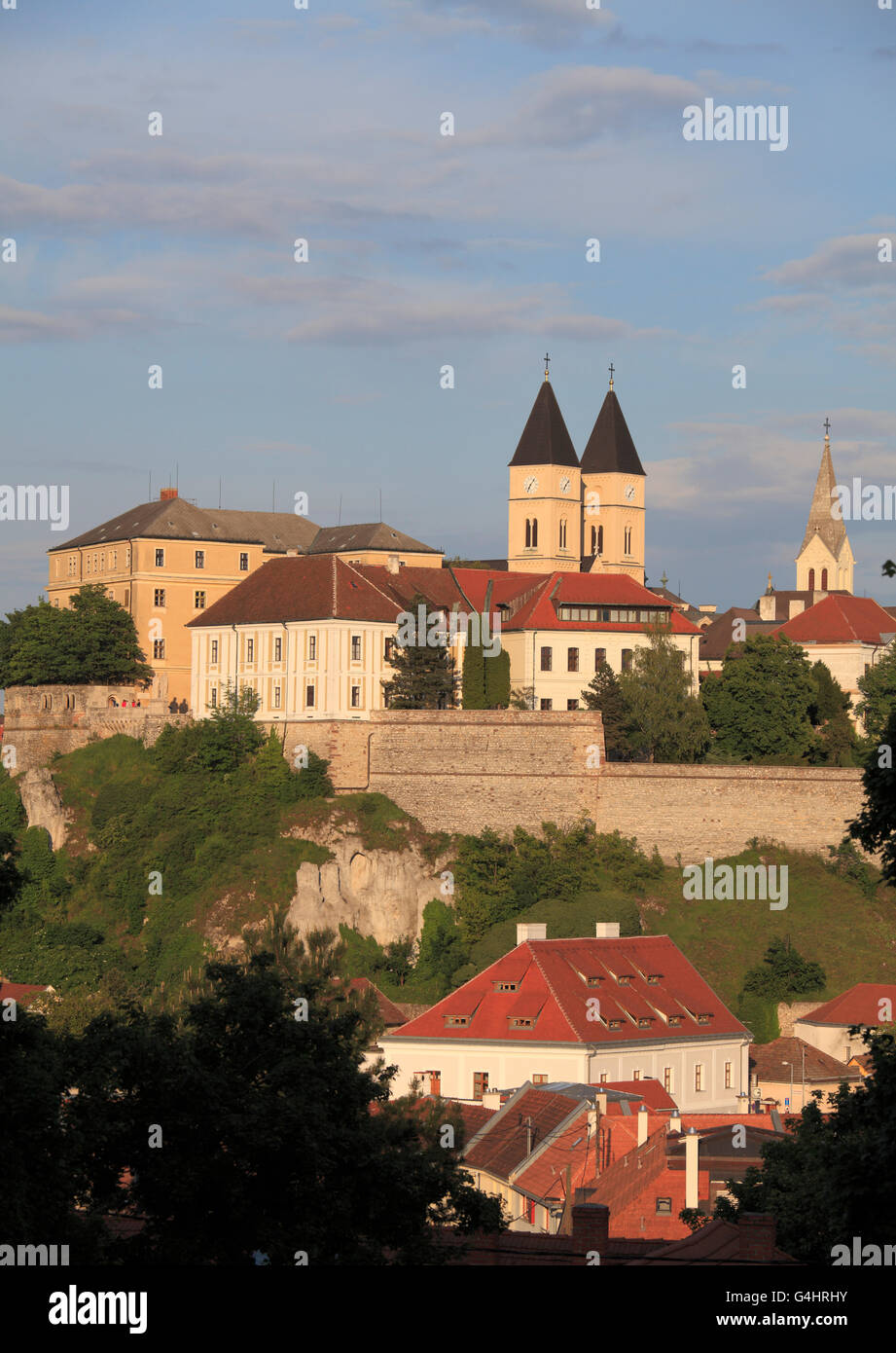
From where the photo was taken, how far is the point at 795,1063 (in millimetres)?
53156

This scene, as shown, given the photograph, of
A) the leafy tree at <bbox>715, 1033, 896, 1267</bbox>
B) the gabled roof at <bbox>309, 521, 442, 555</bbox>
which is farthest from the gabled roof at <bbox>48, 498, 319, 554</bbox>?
the leafy tree at <bbox>715, 1033, 896, 1267</bbox>

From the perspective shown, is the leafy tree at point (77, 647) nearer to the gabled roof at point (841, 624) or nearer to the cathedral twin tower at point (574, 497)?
the cathedral twin tower at point (574, 497)

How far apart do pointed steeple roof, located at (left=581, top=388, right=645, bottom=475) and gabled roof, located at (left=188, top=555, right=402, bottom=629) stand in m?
28.0

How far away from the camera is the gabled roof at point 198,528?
8806cm

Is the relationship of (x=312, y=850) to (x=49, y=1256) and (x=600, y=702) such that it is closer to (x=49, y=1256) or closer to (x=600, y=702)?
(x=600, y=702)

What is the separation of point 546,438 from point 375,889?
39.0 m

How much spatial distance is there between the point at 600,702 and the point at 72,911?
19.9m

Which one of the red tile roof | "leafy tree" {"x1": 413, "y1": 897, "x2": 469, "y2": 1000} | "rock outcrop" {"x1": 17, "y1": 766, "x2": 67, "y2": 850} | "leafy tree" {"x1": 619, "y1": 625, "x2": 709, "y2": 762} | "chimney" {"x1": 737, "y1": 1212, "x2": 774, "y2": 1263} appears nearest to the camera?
"chimney" {"x1": 737, "y1": 1212, "x2": 774, "y2": 1263}

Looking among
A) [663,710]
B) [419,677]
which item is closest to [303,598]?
[419,677]

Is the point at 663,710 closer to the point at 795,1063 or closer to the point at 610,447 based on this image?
the point at 795,1063

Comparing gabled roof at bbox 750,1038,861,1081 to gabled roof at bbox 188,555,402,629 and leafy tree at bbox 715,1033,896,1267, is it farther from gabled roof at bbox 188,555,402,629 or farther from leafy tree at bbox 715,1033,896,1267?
leafy tree at bbox 715,1033,896,1267

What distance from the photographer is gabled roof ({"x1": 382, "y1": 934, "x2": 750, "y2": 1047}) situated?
168ft

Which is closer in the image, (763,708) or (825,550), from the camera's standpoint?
(763,708)

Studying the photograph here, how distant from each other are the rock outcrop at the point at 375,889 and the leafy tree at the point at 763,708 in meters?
12.4
